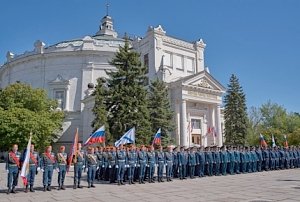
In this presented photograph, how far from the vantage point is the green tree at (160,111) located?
1135 inches

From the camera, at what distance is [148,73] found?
37844mm

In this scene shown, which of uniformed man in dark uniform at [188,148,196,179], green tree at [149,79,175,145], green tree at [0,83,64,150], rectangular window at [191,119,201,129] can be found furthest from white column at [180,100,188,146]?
uniformed man in dark uniform at [188,148,196,179]

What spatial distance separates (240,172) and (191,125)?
1682cm

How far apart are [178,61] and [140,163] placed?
88.7ft

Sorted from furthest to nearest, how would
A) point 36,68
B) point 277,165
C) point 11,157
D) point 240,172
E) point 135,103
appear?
1. point 36,68
2. point 135,103
3. point 277,165
4. point 240,172
5. point 11,157

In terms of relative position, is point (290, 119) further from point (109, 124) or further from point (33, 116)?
point (33, 116)

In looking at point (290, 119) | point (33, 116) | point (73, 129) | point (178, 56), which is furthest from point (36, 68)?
point (290, 119)

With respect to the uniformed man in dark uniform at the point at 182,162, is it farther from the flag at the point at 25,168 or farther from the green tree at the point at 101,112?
the green tree at the point at 101,112

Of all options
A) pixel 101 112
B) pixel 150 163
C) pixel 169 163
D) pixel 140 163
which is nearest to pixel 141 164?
pixel 140 163

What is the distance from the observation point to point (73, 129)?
1687 inches

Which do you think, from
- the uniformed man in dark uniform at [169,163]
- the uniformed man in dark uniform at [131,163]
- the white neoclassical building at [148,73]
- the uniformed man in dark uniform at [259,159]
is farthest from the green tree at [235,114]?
the uniformed man in dark uniform at [131,163]

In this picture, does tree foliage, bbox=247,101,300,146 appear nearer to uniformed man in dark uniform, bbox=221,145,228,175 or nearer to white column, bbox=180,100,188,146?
white column, bbox=180,100,188,146

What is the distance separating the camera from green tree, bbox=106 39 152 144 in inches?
957

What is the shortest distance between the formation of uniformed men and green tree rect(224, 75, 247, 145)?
16.3 m
